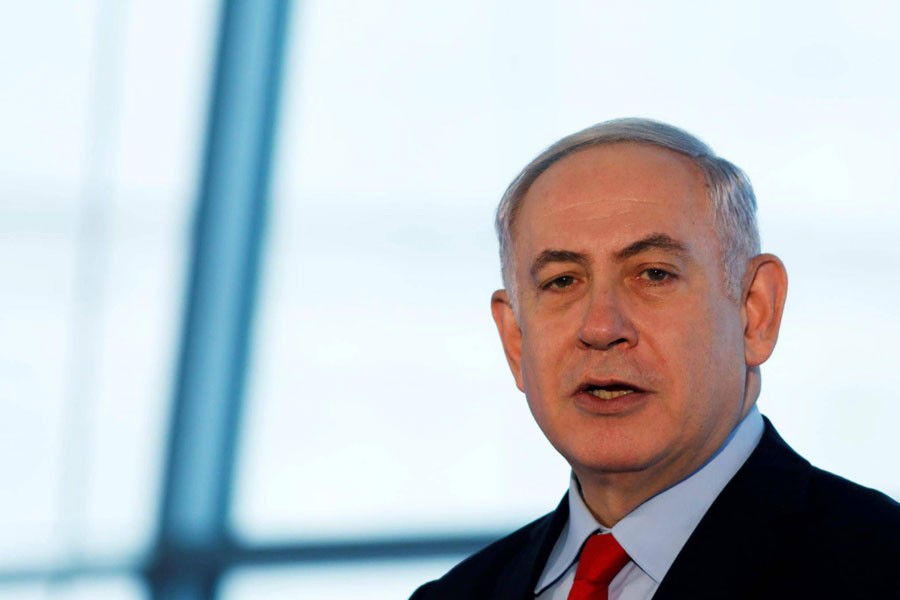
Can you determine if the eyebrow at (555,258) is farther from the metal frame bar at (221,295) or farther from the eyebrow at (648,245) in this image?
the metal frame bar at (221,295)

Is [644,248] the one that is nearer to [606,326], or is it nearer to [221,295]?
[606,326]

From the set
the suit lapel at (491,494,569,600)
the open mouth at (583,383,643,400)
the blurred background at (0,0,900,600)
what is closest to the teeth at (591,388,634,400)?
the open mouth at (583,383,643,400)

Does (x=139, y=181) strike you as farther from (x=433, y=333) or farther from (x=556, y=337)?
(x=556, y=337)

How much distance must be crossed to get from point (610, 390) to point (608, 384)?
0.02 metres

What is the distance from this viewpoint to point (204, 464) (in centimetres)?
375

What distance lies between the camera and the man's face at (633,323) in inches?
62.1

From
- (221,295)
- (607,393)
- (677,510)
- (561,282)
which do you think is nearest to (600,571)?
(677,510)

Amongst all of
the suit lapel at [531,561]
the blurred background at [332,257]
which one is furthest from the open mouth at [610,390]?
the blurred background at [332,257]

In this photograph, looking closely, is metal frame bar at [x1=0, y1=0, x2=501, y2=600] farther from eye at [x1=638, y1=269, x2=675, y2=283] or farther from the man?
eye at [x1=638, y1=269, x2=675, y2=283]

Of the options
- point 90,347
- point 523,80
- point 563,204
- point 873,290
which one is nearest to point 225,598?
point 90,347

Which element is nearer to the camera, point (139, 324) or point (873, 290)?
point (139, 324)

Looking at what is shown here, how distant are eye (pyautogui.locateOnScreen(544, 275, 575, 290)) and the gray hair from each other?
0.11 meters

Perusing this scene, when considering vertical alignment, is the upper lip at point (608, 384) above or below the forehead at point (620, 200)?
below

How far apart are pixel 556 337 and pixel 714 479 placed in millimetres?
275
